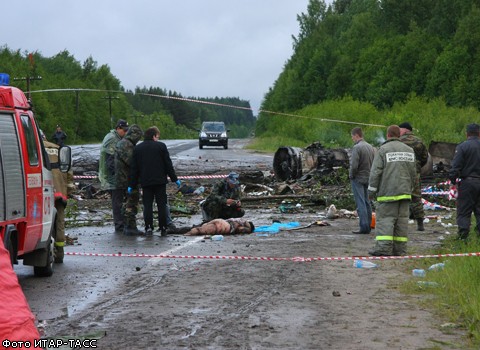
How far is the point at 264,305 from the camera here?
9000 mm

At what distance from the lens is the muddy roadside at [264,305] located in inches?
294

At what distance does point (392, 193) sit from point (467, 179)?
5.55 ft

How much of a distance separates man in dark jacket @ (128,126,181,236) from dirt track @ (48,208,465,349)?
3.20 meters

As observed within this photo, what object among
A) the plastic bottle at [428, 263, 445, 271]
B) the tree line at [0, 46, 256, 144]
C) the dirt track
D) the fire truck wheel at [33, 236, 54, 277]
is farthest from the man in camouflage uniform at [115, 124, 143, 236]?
the tree line at [0, 46, 256, 144]

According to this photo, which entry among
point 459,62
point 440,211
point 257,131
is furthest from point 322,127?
point 257,131

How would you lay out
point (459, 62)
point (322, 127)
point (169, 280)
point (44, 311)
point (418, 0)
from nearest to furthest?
point (44, 311)
point (169, 280)
point (322, 127)
point (459, 62)
point (418, 0)

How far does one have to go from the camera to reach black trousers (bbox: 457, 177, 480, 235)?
14.1m

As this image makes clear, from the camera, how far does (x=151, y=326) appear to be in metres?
7.94

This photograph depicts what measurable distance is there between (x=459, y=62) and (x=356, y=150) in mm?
52562

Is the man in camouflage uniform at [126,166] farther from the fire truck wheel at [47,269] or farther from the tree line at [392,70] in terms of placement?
the tree line at [392,70]

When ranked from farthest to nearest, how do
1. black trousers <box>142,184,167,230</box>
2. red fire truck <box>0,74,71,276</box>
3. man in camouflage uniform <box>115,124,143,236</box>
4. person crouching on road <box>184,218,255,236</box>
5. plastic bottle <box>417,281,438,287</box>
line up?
man in camouflage uniform <box>115,124,143,236</box>, black trousers <box>142,184,167,230</box>, person crouching on road <box>184,218,255,236</box>, plastic bottle <box>417,281,438,287</box>, red fire truck <box>0,74,71,276</box>

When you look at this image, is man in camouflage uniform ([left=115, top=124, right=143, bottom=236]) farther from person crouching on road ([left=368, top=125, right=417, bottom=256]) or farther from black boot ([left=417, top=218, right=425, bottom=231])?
black boot ([left=417, top=218, right=425, bottom=231])

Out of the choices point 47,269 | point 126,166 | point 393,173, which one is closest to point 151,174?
point 126,166

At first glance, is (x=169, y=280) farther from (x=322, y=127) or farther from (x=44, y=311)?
(x=322, y=127)
